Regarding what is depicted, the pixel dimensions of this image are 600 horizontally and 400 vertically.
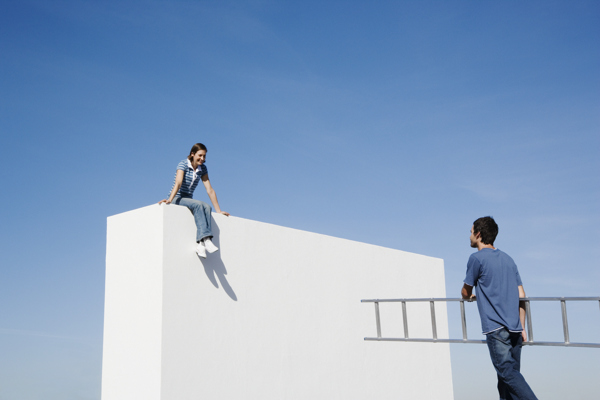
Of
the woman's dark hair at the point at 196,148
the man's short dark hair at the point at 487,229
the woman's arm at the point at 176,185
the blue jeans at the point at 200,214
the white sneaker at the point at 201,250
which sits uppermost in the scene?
the woman's dark hair at the point at 196,148

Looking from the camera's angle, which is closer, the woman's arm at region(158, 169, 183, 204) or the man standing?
the man standing

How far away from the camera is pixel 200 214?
5574mm

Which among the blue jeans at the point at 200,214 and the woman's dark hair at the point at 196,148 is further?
the woman's dark hair at the point at 196,148

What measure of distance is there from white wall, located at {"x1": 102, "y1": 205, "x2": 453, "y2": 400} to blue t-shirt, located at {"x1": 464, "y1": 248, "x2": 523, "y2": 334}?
264 centimetres

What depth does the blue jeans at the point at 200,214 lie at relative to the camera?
217 inches

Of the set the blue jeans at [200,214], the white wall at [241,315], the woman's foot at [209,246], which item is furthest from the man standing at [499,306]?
the white wall at [241,315]

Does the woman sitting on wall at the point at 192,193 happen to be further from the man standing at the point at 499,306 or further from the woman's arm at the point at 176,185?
the man standing at the point at 499,306

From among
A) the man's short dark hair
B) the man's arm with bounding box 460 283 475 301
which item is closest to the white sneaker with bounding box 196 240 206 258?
the man's arm with bounding box 460 283 475 301

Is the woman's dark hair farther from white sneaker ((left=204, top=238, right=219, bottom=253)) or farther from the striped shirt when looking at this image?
white sneaker ((left=204, top=238, right=219, bottom=253))

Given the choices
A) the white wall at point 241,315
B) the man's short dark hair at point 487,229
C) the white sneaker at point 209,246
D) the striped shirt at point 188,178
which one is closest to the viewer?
the man's short dark hair at point 487,229

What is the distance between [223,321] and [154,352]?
2.82 ft

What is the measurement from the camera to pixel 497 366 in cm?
414

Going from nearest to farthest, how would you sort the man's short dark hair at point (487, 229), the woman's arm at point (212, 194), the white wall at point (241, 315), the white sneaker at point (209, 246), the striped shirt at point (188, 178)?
the man's short dark hair at point (487, 229) < the white wall at point (241, 315) < the white sneaker at point (209, 246) < the striped shirt at point (188, 178) < the woman's arm at point (212, 194)

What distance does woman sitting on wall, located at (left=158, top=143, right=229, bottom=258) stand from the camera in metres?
5.51
